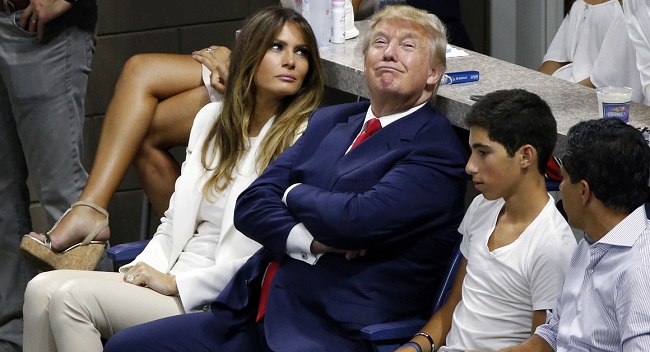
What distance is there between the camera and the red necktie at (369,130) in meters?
3.12

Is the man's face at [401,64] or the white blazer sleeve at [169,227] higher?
the man's face at [401,64]

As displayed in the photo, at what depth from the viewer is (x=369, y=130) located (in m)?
3.13

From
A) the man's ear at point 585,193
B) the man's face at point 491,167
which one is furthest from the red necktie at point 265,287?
the man's ear at point 585,193

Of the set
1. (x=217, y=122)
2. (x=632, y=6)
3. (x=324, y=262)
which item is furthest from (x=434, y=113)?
(x=632, y=6)

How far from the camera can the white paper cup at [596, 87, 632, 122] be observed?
2.75m

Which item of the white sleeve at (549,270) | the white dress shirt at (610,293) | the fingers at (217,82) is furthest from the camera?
the fingers at (217,82)

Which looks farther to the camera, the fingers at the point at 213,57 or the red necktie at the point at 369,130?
the fingers at the point at 213,57

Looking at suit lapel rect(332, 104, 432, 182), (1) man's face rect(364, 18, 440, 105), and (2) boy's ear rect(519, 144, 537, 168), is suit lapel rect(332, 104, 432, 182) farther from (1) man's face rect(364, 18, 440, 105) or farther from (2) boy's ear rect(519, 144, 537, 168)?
(2) boy's ear rect(519, 144, 537, 168)

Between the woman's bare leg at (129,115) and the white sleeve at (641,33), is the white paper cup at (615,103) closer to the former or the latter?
the white sleeve at (641,33)

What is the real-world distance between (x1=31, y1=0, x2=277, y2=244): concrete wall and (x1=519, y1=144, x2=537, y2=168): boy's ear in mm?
2929

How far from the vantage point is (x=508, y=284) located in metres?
2.62

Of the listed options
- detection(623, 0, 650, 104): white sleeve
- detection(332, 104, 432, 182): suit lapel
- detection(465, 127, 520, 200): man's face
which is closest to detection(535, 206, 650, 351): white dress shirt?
detection(465, 127, 520, 200): man's face

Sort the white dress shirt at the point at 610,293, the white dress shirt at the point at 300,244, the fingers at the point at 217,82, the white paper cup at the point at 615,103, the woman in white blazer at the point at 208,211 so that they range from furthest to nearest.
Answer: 1. the fingers at the point at 217,82
2. the woman in white blazer at the point at 208,211
3. the white dress shirt at the point at 300,244
4. the white paper cup at the point at 615,103
5. the white dress shirt at the point at 610,293

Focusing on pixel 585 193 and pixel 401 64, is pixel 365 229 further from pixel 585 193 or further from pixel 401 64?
pixel 585 193
